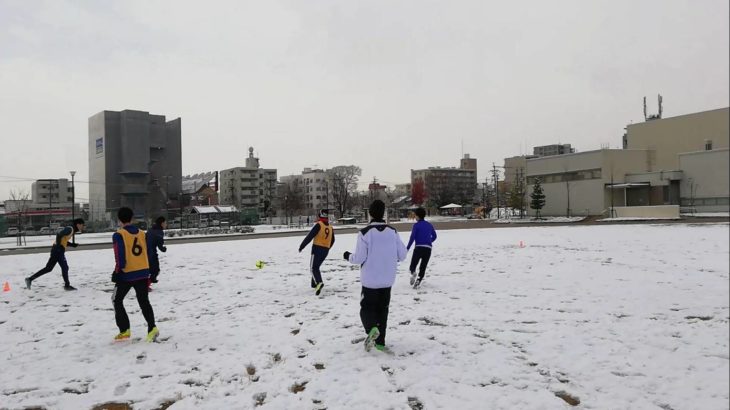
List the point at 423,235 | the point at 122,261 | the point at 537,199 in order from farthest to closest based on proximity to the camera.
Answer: the point at 537,199, the point at 423,235, the point at 122,261

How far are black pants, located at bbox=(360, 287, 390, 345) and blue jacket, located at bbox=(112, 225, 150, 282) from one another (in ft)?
10.8

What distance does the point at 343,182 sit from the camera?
96.8 m

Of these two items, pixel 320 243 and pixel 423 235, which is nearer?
pixel 320 243

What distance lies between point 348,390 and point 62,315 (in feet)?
21.9

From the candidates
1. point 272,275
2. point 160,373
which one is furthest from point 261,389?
point 272,275

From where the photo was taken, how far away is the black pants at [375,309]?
19.7ft

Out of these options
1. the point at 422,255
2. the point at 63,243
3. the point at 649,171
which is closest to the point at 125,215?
the point at 63,243

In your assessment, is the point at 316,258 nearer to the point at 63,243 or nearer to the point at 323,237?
the point at 323,237

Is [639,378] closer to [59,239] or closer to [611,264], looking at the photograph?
[611,264]

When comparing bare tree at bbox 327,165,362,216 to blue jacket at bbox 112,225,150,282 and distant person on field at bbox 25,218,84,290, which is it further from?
blue jacket at bbox 112,225,150,282

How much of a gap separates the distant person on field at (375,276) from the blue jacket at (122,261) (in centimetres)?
312

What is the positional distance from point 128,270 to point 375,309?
3568 mm

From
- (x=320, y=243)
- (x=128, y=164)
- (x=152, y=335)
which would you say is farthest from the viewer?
(x=128, y=164)

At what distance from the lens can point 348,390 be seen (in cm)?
481
